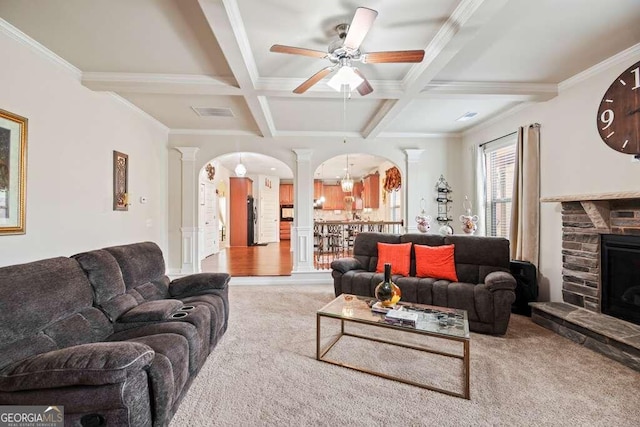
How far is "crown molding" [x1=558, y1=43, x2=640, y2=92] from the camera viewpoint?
2.63 meters

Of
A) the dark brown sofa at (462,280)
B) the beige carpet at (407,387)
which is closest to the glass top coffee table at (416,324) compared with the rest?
the beige carpet at (407,387)

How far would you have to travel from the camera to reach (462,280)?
3518mm

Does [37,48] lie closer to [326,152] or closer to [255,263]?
[326,152]

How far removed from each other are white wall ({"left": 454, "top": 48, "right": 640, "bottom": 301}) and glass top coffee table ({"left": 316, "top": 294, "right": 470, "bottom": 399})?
2.01 meters

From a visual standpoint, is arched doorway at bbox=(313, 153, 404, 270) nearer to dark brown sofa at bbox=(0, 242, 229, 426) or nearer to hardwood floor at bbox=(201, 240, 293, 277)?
hardwood floor at bbox=(201, 240, 293, 277)

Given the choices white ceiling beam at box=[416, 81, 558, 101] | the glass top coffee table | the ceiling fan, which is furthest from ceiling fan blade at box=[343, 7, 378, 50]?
the glass top coffee table

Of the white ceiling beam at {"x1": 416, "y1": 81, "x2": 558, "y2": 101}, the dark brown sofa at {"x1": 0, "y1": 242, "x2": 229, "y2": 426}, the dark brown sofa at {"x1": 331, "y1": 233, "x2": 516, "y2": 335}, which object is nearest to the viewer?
the dark brown sofa at {"x1": 0, "y1": 242, "x2": 229, "y2": 426}

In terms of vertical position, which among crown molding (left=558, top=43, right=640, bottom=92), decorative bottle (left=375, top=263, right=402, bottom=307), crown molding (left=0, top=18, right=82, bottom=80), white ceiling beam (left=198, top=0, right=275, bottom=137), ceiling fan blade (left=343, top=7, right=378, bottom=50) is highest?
crown molding (left=558, top=43, right=640, bottom=92)

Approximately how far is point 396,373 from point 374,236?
2.17 m

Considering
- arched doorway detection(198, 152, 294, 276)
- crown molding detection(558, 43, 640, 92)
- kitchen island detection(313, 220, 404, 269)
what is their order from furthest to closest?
arched doorway detection(198, 152, 294, 276) < kitchen island detection(313, 220, 404, 269) < crown molding detection(558, 43, 640, 92)

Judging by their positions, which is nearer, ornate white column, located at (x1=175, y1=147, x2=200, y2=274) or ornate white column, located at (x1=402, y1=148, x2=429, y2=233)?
ornate white column, located at (x1=175, y1=147, x2=200, y2=274)

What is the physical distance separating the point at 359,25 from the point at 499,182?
3.90 m

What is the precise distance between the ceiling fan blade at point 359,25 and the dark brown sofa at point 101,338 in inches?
89.8

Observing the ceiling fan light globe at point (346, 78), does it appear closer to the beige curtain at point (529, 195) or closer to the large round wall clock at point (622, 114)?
the large round wall clock at point (622, 114)
